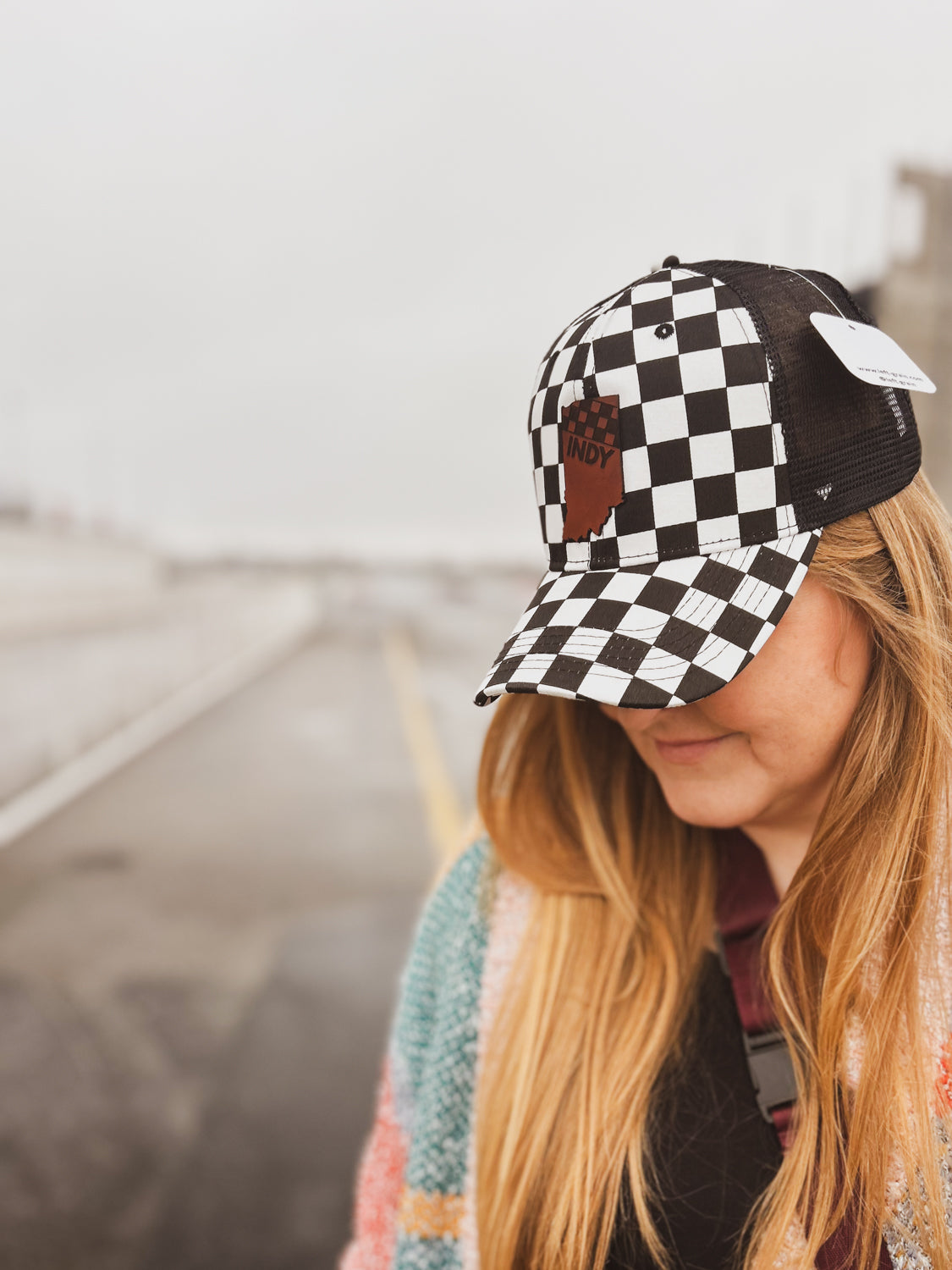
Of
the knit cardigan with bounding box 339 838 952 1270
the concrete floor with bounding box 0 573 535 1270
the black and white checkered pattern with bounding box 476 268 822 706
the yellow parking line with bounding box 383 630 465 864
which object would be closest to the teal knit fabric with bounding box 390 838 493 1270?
the knit cardigan with bounding box 339 838 952 1270

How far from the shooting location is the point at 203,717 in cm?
433

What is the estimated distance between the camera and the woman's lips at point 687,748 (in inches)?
28.1

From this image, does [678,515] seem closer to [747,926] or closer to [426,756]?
[747,926]

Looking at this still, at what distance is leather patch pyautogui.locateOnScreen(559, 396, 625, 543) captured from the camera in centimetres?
64

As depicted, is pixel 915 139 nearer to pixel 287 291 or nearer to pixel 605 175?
pixel 605 175

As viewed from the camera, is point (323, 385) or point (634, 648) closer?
point (634, 648)

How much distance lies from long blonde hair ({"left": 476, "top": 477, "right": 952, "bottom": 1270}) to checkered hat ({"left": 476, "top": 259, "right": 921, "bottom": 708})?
5 cm

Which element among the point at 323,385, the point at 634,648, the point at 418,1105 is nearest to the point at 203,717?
the point at 323,385

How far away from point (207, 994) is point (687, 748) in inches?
81.9

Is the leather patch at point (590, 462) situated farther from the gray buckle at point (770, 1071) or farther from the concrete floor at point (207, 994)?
the concrete floor at point (207, 994)

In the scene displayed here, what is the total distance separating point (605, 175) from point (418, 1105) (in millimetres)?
1974

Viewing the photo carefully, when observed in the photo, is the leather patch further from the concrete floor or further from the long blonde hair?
the concrete floor

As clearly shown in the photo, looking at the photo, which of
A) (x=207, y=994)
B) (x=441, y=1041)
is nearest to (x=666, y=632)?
(x=441, y=1041)

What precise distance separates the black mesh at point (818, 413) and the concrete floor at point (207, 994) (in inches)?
46.6
